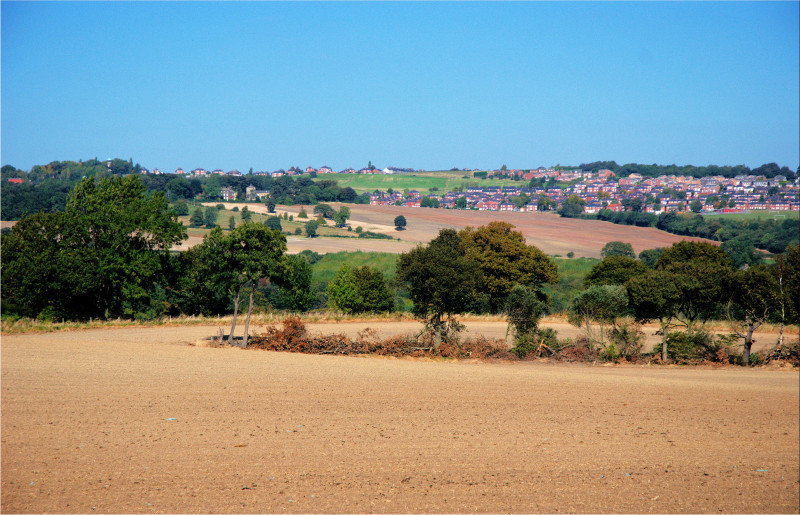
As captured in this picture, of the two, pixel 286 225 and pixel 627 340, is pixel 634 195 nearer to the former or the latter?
pixel 286 225

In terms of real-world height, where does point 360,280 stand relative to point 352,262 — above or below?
above

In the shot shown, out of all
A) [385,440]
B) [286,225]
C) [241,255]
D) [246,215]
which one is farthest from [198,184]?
A: [385,440]

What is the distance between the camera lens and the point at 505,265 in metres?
45.6

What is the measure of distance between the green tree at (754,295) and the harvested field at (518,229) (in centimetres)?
5608

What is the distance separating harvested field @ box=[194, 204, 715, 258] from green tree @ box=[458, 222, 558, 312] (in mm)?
32140

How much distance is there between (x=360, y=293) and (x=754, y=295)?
27.7 metres

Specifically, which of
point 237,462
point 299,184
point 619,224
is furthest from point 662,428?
point 299,184

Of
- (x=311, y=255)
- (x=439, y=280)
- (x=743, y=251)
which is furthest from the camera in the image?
(x=311, y=255)

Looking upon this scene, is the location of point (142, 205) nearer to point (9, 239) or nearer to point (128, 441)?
point (9, 239)

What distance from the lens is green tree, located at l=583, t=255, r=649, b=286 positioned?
42.1m

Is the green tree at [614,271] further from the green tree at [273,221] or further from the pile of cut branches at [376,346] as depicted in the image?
the green tree at [273,221]

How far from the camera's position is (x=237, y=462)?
11375 millimetres

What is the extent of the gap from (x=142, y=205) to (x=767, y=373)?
118 feet

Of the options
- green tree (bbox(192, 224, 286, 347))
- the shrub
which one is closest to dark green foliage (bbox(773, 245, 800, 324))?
the shrub
